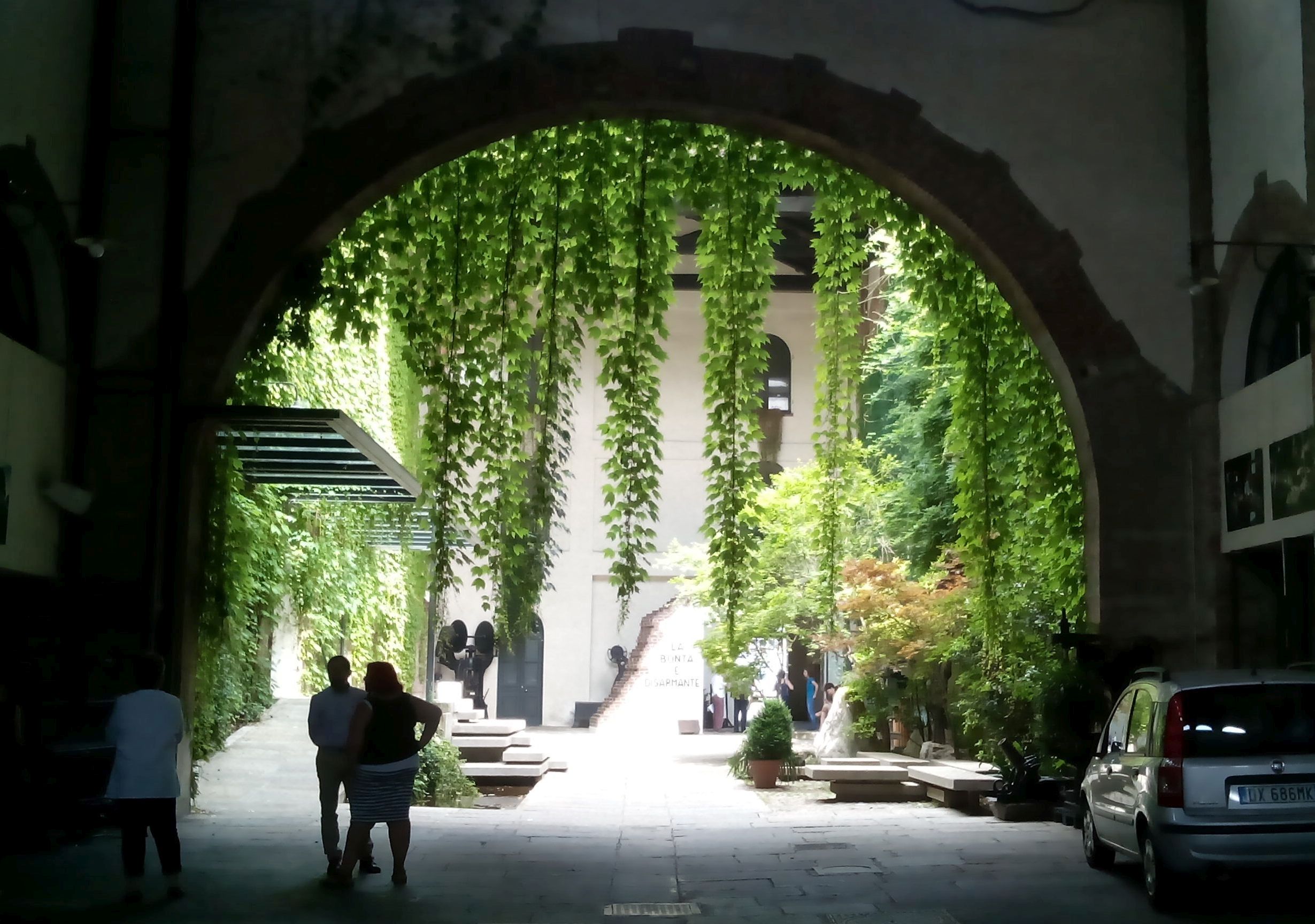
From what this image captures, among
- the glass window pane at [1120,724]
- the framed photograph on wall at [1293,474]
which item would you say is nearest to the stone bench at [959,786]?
the glass window pane at [1120,724]

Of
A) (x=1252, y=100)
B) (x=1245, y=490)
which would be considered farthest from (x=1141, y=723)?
(x=1252, y=100)

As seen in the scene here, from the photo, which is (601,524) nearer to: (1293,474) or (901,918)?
(1293,474)

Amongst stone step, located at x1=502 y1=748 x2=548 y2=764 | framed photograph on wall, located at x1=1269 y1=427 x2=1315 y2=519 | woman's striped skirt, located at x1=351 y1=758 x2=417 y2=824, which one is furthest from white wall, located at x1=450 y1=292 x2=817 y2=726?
woman's striped skirt, located at x1=351 y1=758 x2=417 y2=824

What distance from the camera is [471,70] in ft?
36.2

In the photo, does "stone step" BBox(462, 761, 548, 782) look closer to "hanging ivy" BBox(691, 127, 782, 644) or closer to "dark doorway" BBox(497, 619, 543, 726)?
"hanging ivy" BBox(691, 127, 782, 644)

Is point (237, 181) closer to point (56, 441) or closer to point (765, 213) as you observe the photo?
point (56, 441)

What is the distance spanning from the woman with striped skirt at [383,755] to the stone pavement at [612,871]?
398 millimetres

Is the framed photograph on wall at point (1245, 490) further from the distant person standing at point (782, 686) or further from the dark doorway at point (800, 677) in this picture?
the dark doorway at point (800, 677)

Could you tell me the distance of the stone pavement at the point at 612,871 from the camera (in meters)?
7.48

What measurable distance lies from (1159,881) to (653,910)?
2.81 meters

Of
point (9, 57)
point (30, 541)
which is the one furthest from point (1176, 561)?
point (9, 57)

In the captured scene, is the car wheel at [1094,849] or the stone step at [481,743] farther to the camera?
the stone step at [481,743]

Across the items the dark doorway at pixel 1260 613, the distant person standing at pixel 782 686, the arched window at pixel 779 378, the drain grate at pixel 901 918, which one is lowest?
the drain grate at pixel 901 918

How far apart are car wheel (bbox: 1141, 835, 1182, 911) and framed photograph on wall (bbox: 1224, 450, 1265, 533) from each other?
11.9ft
